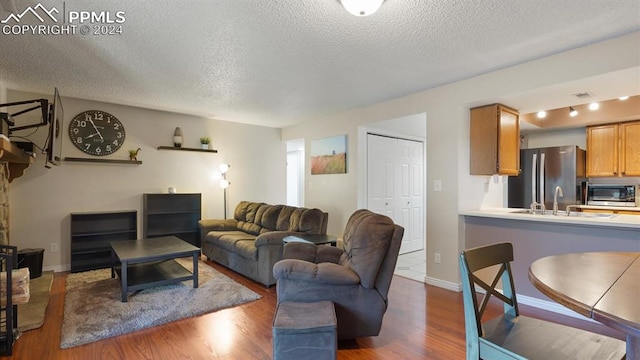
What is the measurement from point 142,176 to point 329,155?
3.03 m

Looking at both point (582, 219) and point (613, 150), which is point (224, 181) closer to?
point (582, 219)

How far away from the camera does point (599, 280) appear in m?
1.19

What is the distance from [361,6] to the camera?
1.92 m

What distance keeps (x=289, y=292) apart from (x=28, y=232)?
4076mm

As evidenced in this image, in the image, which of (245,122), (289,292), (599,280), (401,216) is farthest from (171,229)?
(599,280)

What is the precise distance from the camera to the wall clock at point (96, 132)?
4.34m

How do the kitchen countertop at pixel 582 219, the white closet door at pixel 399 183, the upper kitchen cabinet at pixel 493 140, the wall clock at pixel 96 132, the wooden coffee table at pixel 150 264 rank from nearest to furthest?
1. the kitchen countertop at pixel 582 219
2. the wooden coffee table at pixel 150 264
3. the upper kitchen cabinet at pixel 493 140
4. the wall clock at pixel 96 132
5. the white closet door at pixel 399 183

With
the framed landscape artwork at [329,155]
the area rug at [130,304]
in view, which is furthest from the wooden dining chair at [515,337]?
the framed landscape artwork at [329,155]

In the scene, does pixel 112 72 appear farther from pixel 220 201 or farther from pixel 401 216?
pixel 401 216

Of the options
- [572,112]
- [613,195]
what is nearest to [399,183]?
[572,112]

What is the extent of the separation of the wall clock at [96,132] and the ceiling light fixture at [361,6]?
4208 millimetres

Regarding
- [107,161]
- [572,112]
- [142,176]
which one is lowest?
[142,176]

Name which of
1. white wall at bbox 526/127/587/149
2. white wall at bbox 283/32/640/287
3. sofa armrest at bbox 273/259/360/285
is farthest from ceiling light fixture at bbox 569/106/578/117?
sofa armrest at bbox 273/259/360/285

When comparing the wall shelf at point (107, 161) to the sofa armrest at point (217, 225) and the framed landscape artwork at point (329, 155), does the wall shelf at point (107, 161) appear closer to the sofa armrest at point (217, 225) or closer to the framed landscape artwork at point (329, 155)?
the sofa armrest at point (217, 225)
